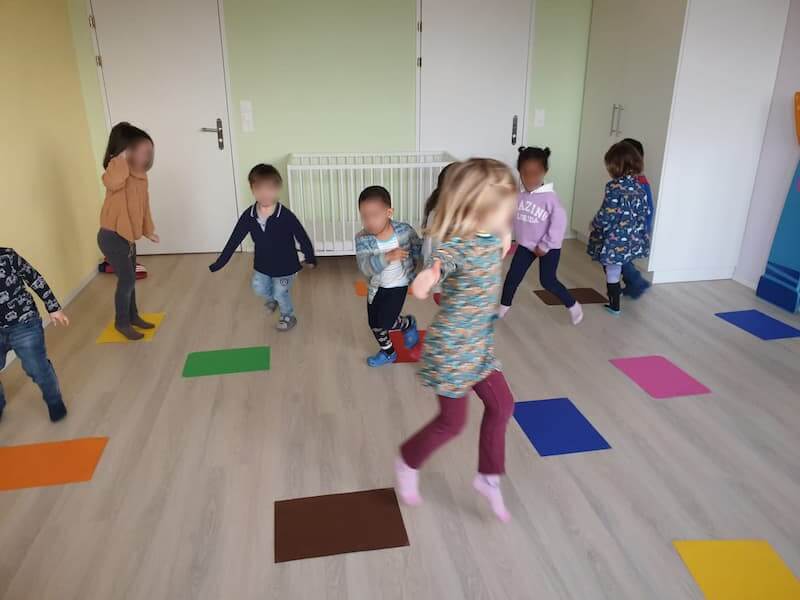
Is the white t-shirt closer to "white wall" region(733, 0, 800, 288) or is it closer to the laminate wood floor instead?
the laminate wood floor

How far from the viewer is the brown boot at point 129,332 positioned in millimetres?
3170

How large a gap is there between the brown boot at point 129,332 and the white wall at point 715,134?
316 centimetres

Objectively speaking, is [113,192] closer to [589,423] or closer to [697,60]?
[589,423]

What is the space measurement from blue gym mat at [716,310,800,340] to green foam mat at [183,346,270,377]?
2579 millimetres

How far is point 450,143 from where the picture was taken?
473 centimetres

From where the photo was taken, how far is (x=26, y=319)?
2273 mm

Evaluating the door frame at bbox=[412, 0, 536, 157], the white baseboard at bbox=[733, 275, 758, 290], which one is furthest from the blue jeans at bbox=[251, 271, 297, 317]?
the white baseboard at bbox=[733, 275, 758, 290]

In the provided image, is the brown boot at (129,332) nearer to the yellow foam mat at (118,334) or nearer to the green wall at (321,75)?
the yellow foam mat at (118,334)

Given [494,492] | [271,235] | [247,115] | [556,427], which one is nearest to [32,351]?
[271,235]

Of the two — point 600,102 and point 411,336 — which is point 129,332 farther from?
point 600,102

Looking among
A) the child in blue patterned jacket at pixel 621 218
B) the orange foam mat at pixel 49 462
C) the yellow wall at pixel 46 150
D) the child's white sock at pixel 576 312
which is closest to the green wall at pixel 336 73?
the yellow wall at pixel 46 150

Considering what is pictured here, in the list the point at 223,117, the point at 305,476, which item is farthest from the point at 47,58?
the point at 305,476

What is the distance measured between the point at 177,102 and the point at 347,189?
1356 mm

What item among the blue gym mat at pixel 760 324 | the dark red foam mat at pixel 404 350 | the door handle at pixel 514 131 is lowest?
the dark red foam mat at pixel 404 350
